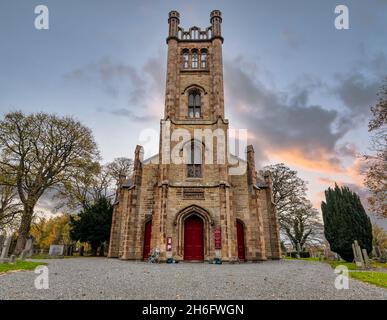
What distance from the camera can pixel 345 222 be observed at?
1972 centimetres

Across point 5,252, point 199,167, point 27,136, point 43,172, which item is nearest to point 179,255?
point 199,167

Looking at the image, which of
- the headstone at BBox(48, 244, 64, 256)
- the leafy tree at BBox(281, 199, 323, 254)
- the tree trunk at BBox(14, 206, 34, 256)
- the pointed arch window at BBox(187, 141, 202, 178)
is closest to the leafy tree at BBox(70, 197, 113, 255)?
the headstone at BBox(48, 244, 64, 256)

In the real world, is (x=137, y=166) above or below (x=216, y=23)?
below

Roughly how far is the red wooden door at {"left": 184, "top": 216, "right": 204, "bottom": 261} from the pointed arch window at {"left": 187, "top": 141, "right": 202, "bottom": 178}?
3462 millimetres

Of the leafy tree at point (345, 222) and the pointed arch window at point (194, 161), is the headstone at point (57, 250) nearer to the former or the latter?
the pointed arch window at point (194, 161)

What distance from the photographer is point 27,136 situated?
2120 centimetres

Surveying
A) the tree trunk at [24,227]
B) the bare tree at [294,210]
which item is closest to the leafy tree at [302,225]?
the bare tree at [294,210]

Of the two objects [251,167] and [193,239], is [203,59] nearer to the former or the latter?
[251,167]

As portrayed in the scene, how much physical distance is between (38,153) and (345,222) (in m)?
26.5

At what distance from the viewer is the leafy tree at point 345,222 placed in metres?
19.2

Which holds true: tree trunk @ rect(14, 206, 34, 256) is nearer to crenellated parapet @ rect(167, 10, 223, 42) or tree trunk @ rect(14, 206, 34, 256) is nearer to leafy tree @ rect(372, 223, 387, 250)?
crenellated parapet @ rect(167, 10, 223, 42)

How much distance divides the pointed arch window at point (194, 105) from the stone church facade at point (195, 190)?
0.09 metres

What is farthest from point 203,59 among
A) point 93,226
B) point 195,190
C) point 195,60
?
point 93,226

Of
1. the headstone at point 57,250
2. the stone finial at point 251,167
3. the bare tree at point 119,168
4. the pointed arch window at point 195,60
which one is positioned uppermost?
the pointed arch window at point 195,60
